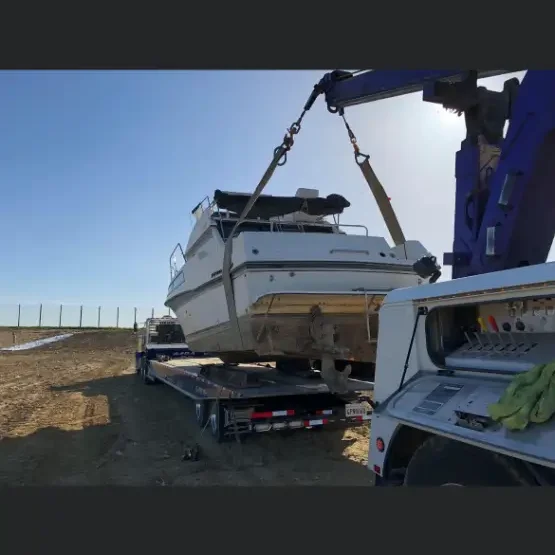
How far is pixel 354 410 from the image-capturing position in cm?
666

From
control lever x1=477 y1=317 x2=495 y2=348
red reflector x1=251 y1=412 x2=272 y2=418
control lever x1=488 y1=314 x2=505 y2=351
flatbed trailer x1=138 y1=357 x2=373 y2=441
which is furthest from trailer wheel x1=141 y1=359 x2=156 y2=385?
control lever x1=488 y1=314 x2=505 y2=351

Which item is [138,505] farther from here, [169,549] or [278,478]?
[278,478]

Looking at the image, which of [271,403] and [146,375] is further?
[146,375]

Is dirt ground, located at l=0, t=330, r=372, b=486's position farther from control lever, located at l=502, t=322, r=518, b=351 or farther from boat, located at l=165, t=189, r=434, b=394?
control lever, located at l=502, t=322, r=518, b=351

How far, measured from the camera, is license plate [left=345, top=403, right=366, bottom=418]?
6.64 m

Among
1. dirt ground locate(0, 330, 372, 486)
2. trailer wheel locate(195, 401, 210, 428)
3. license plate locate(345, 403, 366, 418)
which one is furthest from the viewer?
trailer wheel locate(195, 401, 210, 428)

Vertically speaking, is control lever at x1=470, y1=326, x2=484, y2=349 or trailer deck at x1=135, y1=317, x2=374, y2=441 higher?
control lever at x1=470, y1=326, x2=484, y2=349

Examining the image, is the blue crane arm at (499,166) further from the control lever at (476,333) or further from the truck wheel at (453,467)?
the truck wheel at (453,467)

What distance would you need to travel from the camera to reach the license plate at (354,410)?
6.64 metres

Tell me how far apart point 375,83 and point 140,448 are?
5250 mm

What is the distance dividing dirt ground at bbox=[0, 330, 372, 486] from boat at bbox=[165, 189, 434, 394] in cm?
121

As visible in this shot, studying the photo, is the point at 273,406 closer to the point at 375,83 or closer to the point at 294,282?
the point at 294,282

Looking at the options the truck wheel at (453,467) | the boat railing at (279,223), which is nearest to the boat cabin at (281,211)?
the boat railing at (279,223)

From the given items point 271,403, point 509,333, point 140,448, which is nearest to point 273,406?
point 271,403
